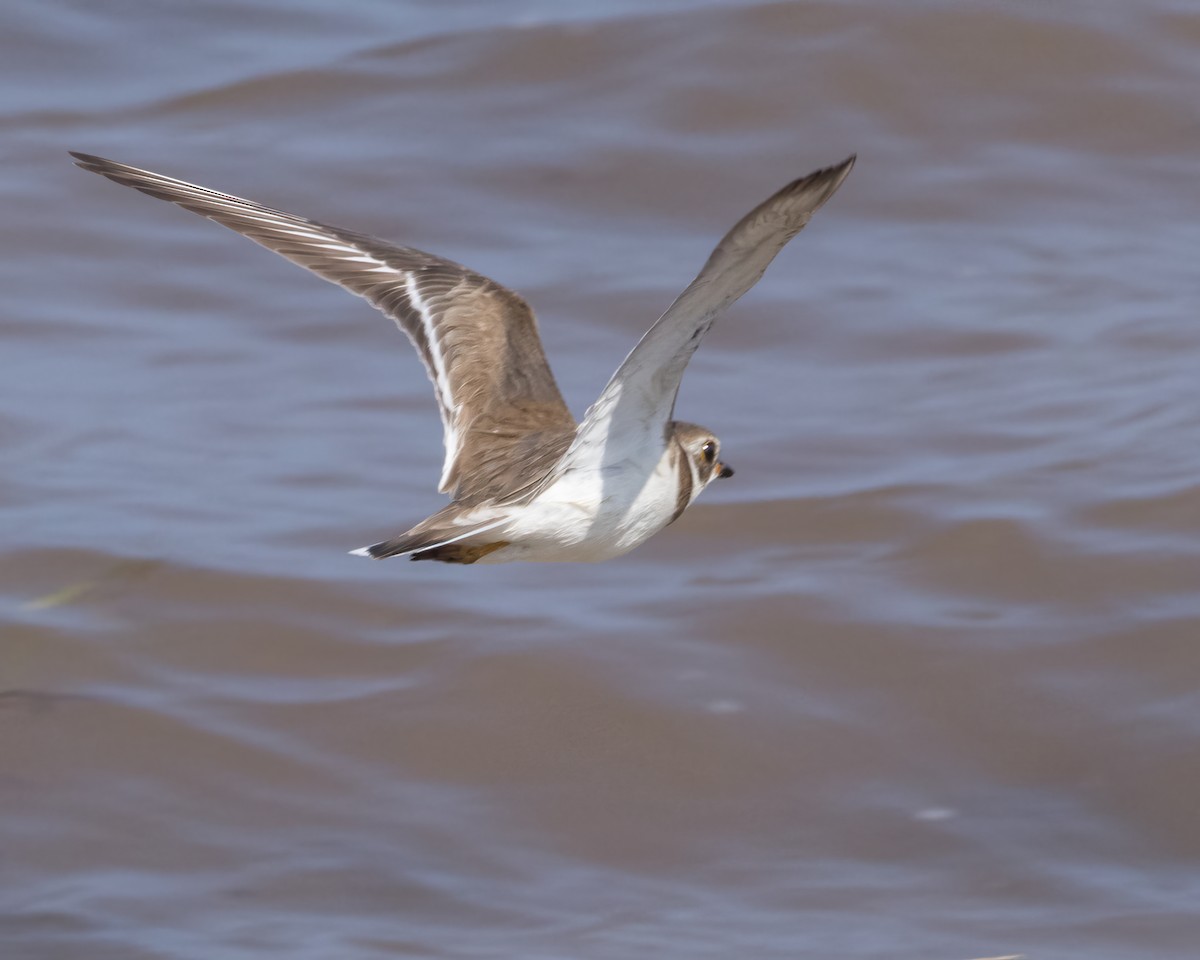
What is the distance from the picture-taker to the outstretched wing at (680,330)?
3688 millimetres

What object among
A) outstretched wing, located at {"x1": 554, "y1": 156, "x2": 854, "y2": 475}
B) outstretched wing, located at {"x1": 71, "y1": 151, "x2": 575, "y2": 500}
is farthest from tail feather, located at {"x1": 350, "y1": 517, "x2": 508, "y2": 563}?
outstretched wing, located at {"x1": 71, "y1": 151, "x2": 575, "y2": 500}

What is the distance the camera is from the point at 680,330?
424 cm

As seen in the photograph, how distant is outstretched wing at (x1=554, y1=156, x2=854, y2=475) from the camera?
3.69m

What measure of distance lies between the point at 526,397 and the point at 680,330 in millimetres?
1637

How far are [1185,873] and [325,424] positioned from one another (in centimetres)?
463

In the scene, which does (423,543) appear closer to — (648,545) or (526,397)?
(526,397)

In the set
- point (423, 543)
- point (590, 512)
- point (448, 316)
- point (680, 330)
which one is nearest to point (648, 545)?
point (448, 316)

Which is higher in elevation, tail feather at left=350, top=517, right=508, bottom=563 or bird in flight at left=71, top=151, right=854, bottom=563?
bird in flight at left=71, top=151, right=854, bottom=563

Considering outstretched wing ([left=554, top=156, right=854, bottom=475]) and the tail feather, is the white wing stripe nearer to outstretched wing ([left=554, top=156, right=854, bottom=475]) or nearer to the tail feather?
the tail feather

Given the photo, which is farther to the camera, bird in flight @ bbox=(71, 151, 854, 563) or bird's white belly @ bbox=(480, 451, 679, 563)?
bird's white belly @ bbox=(480, 451, 679, 563)

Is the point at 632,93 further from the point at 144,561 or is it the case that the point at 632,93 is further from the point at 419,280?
the point at 419,280

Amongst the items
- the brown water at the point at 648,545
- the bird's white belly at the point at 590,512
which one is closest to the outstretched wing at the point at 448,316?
the bird's white belly at the point at 590,512

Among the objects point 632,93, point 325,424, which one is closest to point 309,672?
point 325,424

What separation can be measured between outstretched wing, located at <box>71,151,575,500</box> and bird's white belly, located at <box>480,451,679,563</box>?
1.95ft
